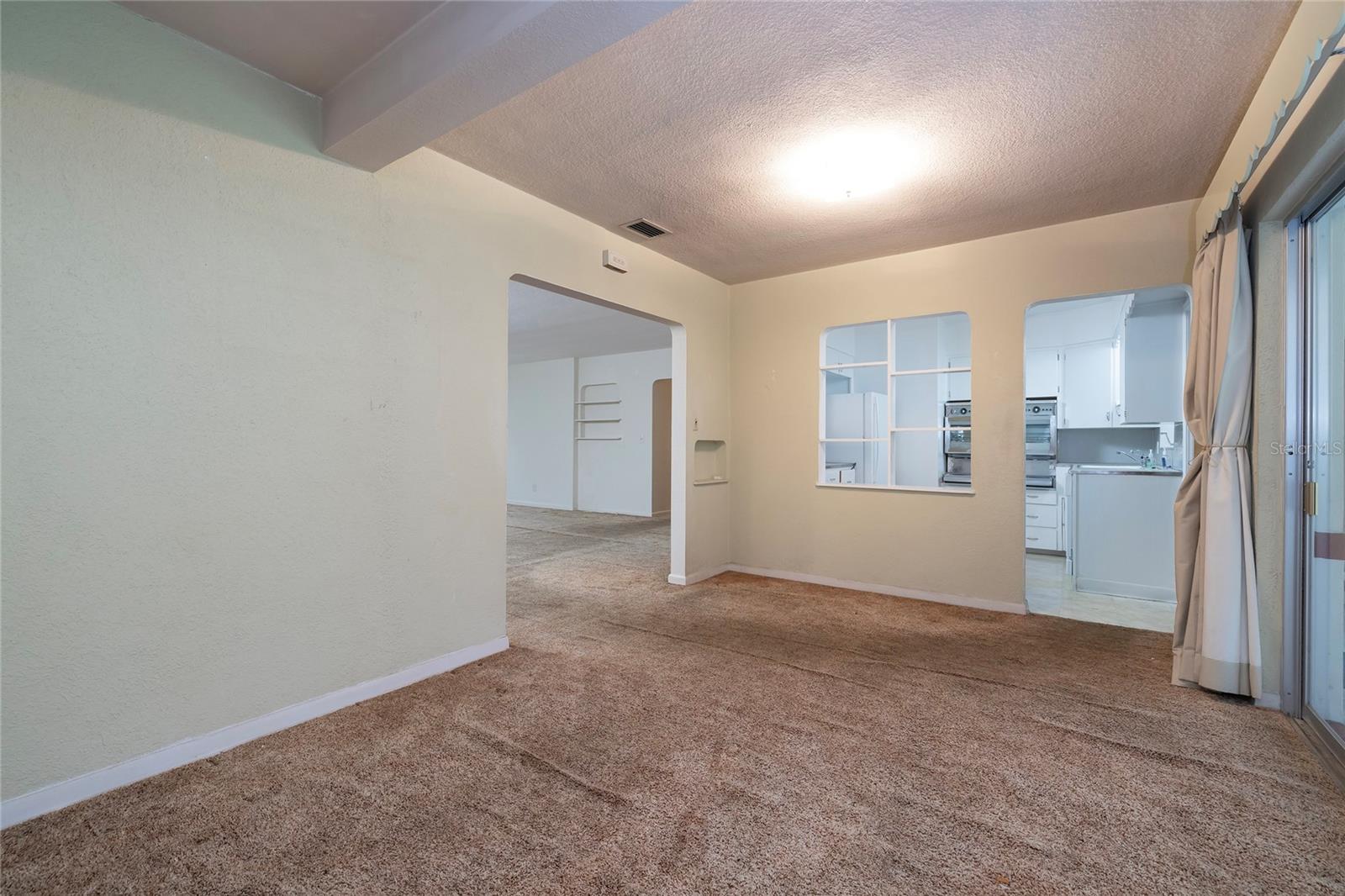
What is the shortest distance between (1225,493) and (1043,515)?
3.77 m

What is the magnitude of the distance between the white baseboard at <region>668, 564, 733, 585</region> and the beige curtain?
284cm

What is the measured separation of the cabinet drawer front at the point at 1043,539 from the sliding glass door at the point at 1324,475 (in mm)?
3868

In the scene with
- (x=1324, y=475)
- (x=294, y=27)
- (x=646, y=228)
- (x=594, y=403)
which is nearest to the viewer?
(x=294, y=27)

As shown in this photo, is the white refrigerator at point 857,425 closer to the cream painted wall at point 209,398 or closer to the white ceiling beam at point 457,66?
the cream painted wall at point 209,398

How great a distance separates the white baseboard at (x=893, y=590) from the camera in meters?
3.77

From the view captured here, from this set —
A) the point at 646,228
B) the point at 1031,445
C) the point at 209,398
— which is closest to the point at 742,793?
the point at 209,398

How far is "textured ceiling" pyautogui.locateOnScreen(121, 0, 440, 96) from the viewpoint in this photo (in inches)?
72.3

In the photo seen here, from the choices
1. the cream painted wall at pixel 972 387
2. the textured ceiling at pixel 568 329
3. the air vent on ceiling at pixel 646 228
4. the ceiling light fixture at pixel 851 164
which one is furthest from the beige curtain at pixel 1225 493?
the textured ceiling at pixel 568 329

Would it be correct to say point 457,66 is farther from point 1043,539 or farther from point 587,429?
point 587,429

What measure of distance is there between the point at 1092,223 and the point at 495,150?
346 centimetres

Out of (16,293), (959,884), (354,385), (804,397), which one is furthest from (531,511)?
(959,884)

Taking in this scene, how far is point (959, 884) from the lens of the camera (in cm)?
139

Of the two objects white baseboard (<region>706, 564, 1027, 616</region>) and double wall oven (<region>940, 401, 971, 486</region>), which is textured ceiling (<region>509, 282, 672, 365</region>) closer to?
white baseboard (<region>706, 564, 1027, 616</region>)

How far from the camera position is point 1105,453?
616cm
